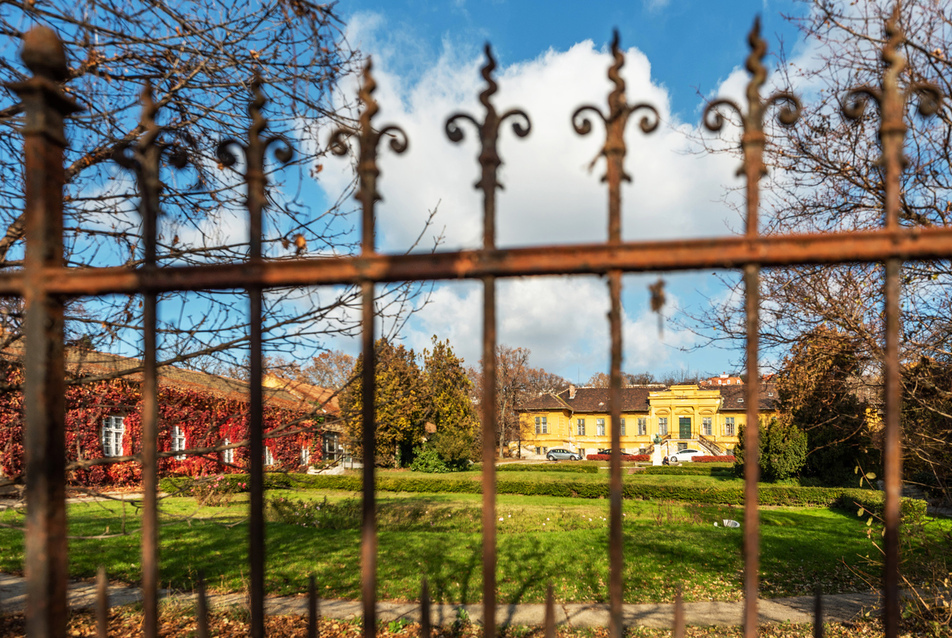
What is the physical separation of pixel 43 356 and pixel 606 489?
1736cm

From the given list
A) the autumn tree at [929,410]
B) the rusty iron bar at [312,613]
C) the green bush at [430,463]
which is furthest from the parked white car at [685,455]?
the rusty iron bar at [312,613]

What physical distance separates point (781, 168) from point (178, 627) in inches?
299

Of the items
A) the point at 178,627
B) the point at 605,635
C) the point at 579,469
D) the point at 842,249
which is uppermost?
the point at 842,249

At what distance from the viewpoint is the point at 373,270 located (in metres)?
A: 1.40

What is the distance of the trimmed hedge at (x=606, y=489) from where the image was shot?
15.6m

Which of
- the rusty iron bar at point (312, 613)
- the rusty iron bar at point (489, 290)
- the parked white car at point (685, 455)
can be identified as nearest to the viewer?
the rusty iron bar at point (489, 290)

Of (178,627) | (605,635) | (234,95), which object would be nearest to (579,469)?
(605,635)

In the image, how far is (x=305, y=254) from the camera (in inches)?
137

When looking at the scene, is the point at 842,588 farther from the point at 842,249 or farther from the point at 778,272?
the point at 842,249

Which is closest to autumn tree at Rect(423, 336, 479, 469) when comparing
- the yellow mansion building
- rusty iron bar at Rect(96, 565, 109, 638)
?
the yellow mansion building

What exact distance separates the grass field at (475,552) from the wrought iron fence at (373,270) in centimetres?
387

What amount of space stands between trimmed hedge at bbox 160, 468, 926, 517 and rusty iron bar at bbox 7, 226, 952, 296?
13458 millimetres

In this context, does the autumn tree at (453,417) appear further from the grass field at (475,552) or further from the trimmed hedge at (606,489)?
the grass field at (475,552)

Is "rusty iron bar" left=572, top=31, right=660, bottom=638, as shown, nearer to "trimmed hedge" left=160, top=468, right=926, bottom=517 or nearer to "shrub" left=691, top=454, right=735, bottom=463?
"trimmed hedge" left=160, top=468, right=926, bottom=517
